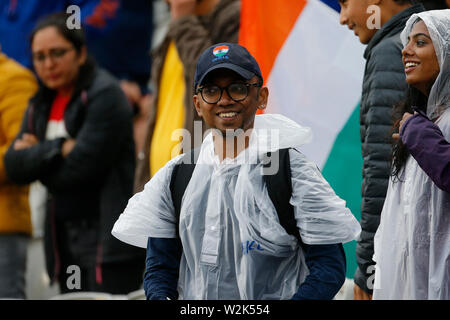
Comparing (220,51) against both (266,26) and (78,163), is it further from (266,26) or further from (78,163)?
(78,163)

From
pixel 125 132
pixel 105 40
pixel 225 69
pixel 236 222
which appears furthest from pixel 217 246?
pixel 105 40

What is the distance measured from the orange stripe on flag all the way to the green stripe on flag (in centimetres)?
60

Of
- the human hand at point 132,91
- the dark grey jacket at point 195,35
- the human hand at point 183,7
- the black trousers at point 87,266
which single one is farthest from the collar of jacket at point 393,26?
the human hand at point 132,91

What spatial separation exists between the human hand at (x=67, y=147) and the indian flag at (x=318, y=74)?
1.44 metres

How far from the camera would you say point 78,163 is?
5973 millimetres

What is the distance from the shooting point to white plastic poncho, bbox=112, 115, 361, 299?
3373mm

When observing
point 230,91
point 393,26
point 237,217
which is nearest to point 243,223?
point 237,217

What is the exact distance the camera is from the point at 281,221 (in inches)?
134

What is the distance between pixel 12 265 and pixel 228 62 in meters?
3.33

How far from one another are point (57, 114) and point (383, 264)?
301cm

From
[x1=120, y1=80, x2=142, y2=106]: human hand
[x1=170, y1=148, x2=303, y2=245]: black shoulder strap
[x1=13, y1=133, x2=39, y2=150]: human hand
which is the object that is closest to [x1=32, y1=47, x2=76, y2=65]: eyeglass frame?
[x1=13, y1=133, x2=39, y2=150]: human hand

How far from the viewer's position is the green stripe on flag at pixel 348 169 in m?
Result: 5.00

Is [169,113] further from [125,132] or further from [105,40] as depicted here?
[105,40]

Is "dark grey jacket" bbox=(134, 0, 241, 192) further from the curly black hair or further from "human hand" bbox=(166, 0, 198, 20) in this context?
the curly black hair
